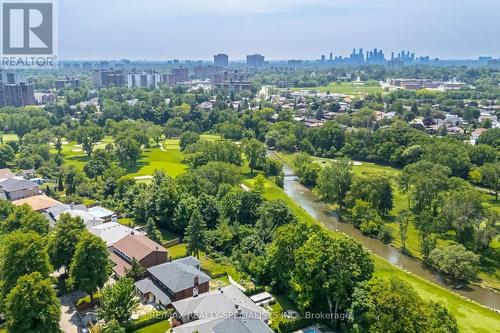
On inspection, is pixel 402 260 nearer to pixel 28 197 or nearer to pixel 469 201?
pixel 469 201

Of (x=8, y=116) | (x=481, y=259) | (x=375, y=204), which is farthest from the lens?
(x=8, y=116)

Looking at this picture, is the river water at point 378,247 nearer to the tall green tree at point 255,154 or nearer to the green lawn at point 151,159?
the tall green tree at point 255,154

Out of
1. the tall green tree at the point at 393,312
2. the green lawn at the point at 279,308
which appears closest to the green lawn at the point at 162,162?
the green lawn at the point at 279,308

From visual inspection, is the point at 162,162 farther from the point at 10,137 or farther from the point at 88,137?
the point at 10,137

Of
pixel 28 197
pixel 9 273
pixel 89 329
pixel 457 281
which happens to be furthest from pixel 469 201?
pixel 28 197

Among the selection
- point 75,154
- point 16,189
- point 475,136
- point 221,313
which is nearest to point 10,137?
point 75,154

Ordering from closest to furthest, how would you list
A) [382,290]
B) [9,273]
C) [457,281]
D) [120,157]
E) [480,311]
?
[382,290] < [9,273] < [480,311] < [457,281] < [120,157]
